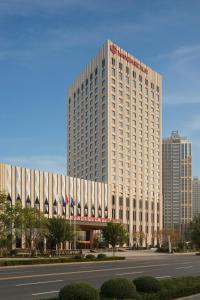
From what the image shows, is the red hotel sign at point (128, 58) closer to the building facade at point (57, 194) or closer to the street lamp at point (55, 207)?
the building facade at point (57, 194)

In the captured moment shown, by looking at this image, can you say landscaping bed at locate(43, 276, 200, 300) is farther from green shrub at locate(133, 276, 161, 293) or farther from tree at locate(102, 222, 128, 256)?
tree at locate(102, 222, 128, 256)

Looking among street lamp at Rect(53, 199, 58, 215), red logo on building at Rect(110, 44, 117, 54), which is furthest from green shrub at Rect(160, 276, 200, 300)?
red logo on building at Rect(110, 44, 117, 54)

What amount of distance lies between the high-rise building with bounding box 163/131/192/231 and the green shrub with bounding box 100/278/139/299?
172 metres

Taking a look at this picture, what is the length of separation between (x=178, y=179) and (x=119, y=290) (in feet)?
569

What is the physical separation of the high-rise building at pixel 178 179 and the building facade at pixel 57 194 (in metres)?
80.4

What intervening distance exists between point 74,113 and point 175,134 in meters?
70.7

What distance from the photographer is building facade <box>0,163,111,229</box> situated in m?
81.8

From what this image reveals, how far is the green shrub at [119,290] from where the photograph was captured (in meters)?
13.6

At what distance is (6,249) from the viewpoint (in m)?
58.9

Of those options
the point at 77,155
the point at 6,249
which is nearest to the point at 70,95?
the point at 77,155

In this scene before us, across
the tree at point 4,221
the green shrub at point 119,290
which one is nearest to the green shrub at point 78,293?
the green shrub at point 119,290

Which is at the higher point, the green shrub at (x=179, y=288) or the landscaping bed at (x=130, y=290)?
the landscaping bed at (x=130, y=290)

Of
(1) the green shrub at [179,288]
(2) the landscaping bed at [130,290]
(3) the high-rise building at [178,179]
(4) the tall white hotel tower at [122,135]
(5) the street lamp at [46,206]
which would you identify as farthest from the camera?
(3) the high-rise building at [178,179]

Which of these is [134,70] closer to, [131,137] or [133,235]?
[131,137]
